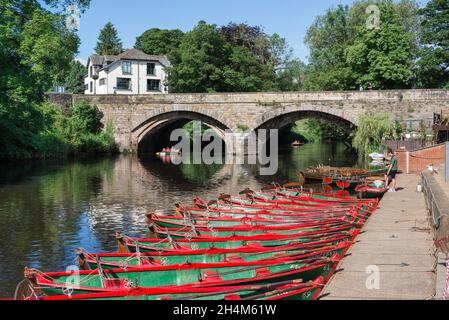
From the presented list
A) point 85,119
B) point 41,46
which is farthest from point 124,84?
point 41,46

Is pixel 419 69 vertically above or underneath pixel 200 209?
above

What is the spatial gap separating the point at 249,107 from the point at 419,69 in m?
15.9

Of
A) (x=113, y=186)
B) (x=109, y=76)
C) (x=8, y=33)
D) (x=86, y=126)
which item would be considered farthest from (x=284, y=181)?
(x=109, y=76)

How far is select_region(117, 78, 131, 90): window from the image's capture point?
71.6 metres

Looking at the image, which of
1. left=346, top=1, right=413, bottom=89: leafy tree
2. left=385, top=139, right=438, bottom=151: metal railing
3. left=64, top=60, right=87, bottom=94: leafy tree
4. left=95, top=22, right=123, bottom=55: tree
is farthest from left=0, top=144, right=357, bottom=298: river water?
left=95, top=22, right=123, bottom=55: tree

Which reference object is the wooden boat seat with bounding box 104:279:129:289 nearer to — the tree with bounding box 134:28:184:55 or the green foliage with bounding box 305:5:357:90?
the green foliage with bounding box 305:5:357:90

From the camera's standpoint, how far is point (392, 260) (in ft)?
34.0

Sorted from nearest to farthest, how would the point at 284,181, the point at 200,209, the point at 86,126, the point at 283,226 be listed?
the point at 283,226 → the point at 200,209 → the point at 284,181 → the point at 86,126

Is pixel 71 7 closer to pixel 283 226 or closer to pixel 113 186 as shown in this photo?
pixel 113 186

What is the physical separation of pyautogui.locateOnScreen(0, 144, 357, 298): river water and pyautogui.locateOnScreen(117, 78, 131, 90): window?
→ 3004 cm

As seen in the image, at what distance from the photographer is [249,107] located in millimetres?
45375

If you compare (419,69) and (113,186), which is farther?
(419,69)

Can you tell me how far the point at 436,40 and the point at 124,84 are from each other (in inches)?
1554

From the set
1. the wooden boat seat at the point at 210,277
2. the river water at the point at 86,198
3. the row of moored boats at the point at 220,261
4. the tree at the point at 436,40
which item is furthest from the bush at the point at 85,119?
the wooden boat seat at the point at 210,277
